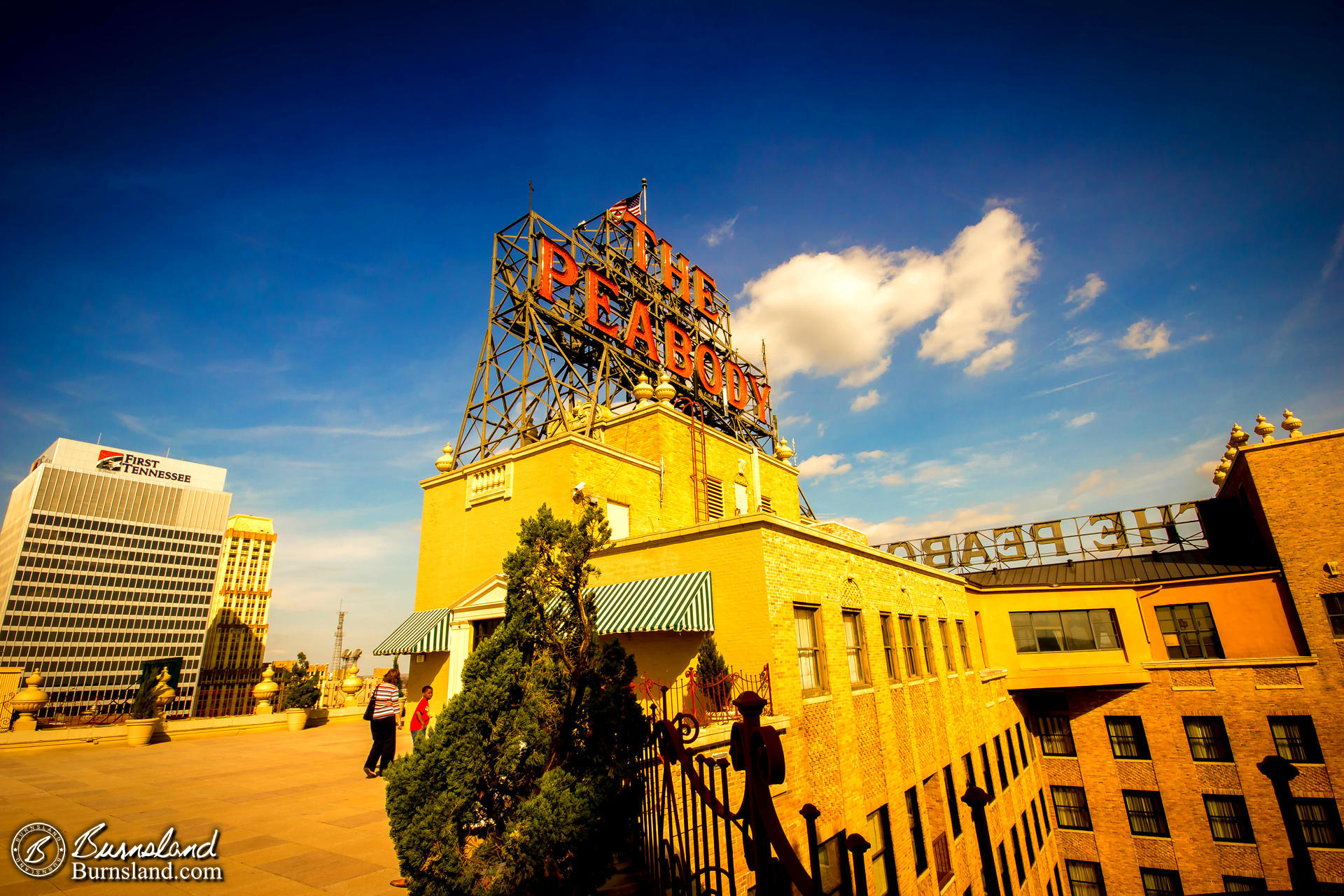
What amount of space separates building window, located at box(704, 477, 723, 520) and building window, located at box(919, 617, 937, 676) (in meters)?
8.08

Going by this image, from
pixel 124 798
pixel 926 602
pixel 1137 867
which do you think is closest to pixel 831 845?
pixel 926 602

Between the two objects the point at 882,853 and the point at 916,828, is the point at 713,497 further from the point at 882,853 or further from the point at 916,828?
the point at 882,853

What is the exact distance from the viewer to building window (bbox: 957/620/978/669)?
2528 centimetres

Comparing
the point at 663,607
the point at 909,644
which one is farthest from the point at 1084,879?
the point at 663,607

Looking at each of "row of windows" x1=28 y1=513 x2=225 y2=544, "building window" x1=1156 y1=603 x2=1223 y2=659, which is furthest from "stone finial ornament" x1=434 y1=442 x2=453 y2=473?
"row of windows" x1=28 y1=513 x2=225 y2=544

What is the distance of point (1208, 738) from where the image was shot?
1025 inches

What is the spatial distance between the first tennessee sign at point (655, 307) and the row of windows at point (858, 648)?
53.0 ft

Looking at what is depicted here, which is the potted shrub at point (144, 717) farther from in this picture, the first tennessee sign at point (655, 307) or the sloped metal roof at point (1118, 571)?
the sloped metal roof at point (1118, 571)

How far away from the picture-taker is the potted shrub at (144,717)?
1819cm

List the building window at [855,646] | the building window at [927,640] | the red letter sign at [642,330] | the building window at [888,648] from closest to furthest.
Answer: the building window at [855,646] < the building window at [888,648] < the building window at [927,640] < the red letter sign at [642,330]

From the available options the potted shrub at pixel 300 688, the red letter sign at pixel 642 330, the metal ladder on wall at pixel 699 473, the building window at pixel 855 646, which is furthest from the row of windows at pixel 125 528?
the building window at pixel 855 646

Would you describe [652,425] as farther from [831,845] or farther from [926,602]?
[831,845]

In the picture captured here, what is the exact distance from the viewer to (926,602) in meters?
22.2

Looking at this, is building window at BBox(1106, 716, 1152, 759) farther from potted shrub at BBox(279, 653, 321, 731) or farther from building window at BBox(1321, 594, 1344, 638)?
potted shrub at BBox(279, 653, 321, 731)
